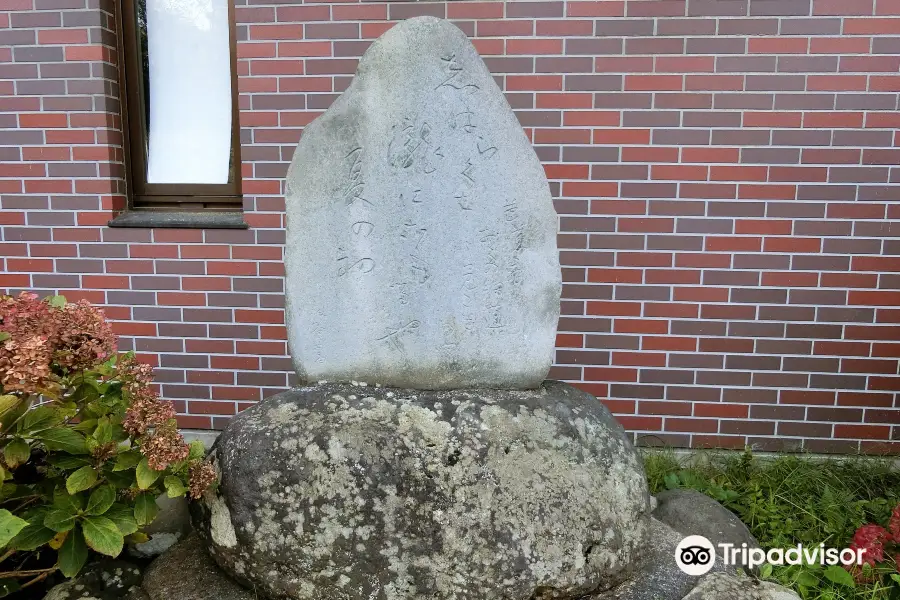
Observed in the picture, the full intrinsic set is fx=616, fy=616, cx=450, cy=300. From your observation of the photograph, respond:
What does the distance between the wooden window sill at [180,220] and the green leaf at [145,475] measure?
1.73m

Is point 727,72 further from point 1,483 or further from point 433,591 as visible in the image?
point 1,483

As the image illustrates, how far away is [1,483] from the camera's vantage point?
1.61 m

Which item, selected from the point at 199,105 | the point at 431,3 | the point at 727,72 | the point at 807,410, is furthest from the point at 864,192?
the point at 199,105

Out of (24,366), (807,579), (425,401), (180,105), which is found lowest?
(807,579)

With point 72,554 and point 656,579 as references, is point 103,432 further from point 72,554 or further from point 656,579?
point 656,579

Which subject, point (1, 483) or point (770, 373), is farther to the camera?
point (770, 373)

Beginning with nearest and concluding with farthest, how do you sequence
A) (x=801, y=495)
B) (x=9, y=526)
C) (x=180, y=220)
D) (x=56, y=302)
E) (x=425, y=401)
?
(x=9, y=526) → (x=56, y=302) → (x=425, y=401) → (x=801, y=495) → (x=180, y=220)

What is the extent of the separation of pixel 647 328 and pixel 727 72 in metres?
1.29

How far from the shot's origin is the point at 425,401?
2.06 meters

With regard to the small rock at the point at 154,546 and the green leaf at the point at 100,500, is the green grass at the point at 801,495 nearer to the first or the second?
the small rock at the point at 154,546

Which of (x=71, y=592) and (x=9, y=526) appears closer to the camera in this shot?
(x=9, y=526)

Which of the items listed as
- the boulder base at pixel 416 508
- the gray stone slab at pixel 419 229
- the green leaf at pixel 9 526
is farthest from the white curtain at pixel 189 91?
the green leaf at pixel 9 526

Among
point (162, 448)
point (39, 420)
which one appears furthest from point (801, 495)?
point (39, 420)

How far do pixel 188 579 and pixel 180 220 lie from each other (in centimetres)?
193
